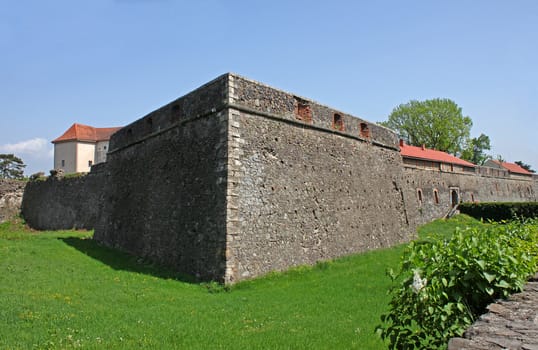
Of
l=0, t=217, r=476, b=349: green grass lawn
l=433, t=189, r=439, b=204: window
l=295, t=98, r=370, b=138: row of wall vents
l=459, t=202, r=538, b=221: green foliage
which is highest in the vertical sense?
l=295, t=98, r=370, b=138: row of wall vents

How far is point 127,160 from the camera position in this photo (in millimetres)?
14984

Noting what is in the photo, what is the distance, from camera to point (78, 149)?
41.5 meters

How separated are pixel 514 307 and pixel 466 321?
461 millimetres

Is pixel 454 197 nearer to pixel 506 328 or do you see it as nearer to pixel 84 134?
pixel 506 328

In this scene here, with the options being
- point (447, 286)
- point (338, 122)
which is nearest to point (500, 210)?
point (338, 122)

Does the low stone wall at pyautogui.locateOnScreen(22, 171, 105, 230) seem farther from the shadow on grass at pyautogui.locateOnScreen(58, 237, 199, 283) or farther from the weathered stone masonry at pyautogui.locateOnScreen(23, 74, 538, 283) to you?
the shadow on grass at pyautogui.locateOnScreen(58, 237, 199, 283)

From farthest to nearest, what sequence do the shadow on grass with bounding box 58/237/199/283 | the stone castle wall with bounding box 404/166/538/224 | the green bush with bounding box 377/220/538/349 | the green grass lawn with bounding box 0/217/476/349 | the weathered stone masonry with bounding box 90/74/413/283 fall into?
1. the stone castle wall with bounding box 404/166/538/224
2. the shadow on grass with bounding box 58/237/199/283
3. the weathered stone masonry with bounding box 90/74/413/283
4. the green grass lawn with bounding box 0/217/476/349
5. the green bush with bounding box 377/220/538/349

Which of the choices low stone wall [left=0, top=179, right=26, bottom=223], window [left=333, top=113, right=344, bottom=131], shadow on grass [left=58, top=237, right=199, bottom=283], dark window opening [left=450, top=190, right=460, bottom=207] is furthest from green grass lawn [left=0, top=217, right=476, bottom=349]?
dark window opening [left=450, top=190, right=460, bottom=207]

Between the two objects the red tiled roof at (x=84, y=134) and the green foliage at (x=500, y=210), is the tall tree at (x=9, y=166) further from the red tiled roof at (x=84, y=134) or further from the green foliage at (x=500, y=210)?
the green foliage at (x=500, y=210)

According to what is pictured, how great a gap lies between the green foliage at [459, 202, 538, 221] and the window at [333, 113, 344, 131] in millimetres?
14551

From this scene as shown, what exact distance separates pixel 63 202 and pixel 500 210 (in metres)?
27.2

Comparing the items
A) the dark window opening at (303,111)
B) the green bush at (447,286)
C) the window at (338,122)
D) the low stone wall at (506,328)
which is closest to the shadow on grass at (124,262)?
the dark window opening at (303,111)

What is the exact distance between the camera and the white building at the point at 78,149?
41.5 meters

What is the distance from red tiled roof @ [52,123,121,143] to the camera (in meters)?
41.9
